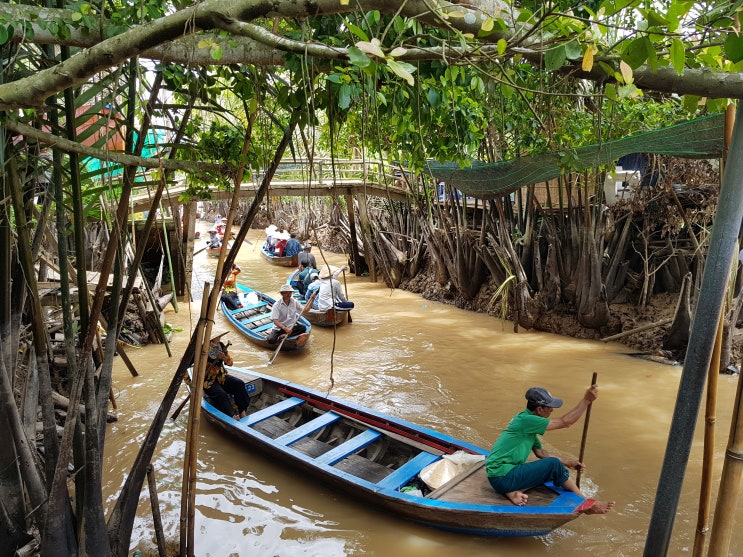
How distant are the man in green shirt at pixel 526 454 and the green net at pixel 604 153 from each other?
1734 mm

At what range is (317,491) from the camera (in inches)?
185

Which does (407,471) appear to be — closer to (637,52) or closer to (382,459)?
(382,459)

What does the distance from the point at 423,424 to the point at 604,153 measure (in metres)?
3.55

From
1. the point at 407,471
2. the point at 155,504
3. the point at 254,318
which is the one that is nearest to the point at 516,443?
the point at 407,471

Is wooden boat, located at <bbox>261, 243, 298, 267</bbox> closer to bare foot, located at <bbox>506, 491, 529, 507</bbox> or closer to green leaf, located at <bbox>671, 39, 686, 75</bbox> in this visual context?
bare foot, located at <bbox>506, 491, 529, 507</bbox>

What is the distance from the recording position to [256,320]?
989cm

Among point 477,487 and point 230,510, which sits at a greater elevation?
point 477,487

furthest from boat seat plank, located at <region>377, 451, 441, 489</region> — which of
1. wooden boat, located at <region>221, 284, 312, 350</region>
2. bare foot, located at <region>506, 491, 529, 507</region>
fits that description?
wooden boat, located at <region>221, 284, 312, 350</region>

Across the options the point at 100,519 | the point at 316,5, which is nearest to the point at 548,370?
the point at 100,519

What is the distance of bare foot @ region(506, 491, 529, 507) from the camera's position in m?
3.74

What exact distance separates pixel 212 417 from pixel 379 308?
20.0ft

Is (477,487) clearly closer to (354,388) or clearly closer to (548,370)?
(354,388)

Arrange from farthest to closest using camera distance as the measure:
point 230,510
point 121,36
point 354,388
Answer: point 354,388
point 230,510
point 121,36

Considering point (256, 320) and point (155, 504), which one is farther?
point (256, 320)
